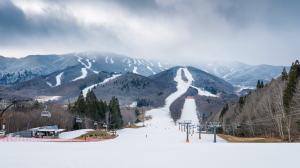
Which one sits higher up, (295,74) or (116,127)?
(295,74)

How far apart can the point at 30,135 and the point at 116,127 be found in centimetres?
3426

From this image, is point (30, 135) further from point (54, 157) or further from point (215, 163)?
point (215, 163)

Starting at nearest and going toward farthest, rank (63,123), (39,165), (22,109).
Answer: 1. (39,165)
2. (63,123)
3. (22,109)

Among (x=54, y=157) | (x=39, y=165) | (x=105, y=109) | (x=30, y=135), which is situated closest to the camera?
(x=39, y=165)

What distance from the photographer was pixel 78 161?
582 inches

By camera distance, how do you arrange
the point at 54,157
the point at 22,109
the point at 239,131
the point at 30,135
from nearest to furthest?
the point at 54,157 → the point at 30,135 → the point at 239,131 → the point at 22,109

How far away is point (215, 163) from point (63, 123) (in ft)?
192

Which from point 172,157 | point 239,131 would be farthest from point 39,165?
point 239,131

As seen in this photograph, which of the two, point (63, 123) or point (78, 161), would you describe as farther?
point (63, 123)

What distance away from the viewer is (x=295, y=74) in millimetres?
35406

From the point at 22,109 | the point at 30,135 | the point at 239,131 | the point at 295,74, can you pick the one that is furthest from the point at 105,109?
the point at 295,74

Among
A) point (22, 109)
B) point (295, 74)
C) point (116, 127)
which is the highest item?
point (295, 74)

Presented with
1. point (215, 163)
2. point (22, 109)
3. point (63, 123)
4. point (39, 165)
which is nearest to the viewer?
point (39, 165)

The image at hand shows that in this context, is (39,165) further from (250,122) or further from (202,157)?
(250,122)
